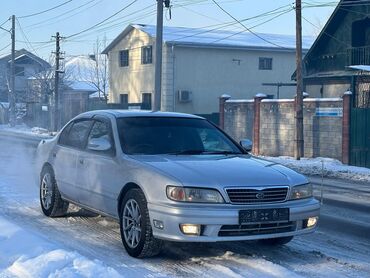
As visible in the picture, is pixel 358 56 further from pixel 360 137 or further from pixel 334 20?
pixel 360 137

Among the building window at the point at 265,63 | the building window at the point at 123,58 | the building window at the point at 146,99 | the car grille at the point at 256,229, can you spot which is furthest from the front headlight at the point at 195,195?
the building window at the point at 123,58

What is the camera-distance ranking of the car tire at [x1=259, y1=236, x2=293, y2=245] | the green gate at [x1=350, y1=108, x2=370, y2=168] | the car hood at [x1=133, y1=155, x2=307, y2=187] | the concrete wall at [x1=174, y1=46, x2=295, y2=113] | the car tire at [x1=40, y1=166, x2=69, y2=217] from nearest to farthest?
the car hood at [x1=133, y1=155, x2=307, y2=187]
the car tire at [x1=259, y1=236, x2=293, y2=245]
the car tire at [x1=40, y1=166, x2=69, y2=217]
the green gate at [x1=350, y1=108, x2=370, y2=168]
the concrete wall at [x1=174, y1=46, x2=295, y2=113]

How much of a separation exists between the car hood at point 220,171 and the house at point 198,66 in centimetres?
2721

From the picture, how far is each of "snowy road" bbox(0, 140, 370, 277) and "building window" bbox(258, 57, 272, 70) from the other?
28.9 meters

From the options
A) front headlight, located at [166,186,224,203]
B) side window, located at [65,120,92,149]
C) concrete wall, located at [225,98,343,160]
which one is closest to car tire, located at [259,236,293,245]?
front headlight, located at [166,186,224,203]

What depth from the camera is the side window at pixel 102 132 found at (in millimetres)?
7248

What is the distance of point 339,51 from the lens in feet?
93.2

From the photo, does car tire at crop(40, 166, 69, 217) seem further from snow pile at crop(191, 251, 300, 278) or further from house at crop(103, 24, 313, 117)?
house at crop(103, 24, 313, 117)

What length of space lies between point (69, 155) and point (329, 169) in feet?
36.1

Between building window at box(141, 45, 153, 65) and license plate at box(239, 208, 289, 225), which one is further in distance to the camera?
building window at box(141, 45, 153, 65)

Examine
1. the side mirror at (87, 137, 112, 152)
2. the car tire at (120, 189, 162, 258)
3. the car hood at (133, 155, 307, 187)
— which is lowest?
the car tire at (120, 189, 162, 258)

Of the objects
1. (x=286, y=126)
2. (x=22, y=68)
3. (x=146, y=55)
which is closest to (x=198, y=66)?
(x=146, y=55)

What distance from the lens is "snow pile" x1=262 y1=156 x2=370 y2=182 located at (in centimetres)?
1669

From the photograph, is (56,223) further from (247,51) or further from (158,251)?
(247,51)
